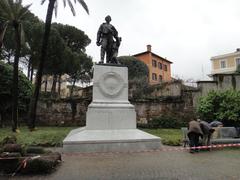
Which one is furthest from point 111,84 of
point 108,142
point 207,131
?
point 207,131

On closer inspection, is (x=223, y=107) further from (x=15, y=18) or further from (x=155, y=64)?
(x=155, y=64)

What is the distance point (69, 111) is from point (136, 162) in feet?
43.3

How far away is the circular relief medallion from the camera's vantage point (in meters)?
9.97

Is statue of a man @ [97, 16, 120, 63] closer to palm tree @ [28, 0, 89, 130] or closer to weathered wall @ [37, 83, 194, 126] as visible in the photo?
palm tree @ [28, 0, 89, 130]

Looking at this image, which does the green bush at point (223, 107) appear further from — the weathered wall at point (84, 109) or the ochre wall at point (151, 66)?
the ochre wall at point (151, 66)

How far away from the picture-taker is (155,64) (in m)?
50.3

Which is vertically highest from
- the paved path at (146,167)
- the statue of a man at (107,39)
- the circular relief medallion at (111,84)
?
the statue of a man at (107,39)

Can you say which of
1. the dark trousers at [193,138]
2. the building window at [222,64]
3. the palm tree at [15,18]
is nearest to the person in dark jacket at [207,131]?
the dark trousers at [193,138]

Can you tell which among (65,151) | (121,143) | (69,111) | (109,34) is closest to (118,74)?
(109,34)

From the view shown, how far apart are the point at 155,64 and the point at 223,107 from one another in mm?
36785

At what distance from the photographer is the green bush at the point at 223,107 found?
1358 centimetres

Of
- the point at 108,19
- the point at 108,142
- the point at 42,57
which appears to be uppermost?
the point at 108,19

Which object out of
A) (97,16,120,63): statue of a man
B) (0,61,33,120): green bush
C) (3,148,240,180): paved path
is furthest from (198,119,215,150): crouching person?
(0,61,33,120): green bush

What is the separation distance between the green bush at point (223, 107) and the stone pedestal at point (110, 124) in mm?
6957
